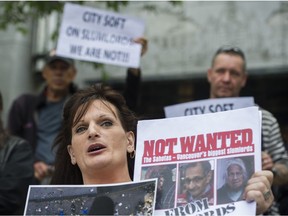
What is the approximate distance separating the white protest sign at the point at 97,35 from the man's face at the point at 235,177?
2788mm

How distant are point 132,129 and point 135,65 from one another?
6.31ft

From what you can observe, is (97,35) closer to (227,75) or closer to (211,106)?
(227,75)

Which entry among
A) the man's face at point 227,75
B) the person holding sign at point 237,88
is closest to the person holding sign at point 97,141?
the person holding sign at point 237,88

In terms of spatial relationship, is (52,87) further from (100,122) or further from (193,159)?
(193,159)

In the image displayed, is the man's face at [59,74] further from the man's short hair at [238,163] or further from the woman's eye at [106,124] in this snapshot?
the man's short hair at [238,163]

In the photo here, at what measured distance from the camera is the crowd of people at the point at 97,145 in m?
2.07

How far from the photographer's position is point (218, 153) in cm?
212

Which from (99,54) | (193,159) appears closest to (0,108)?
(99,54)

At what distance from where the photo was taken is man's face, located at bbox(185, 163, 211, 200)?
6.81 ft

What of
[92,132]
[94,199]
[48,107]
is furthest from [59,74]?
[94,199]

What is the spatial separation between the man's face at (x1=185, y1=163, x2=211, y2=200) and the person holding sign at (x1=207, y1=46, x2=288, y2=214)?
1512mm

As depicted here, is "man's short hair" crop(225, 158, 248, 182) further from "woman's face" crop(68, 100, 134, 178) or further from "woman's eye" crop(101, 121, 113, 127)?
"woman's eye" crop(101, 121, 113, 127)

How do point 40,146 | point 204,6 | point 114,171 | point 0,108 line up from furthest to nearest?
point 204,6 → point 40,146 → point 0,108 → point 114,171

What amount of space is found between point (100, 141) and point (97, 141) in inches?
0.6
